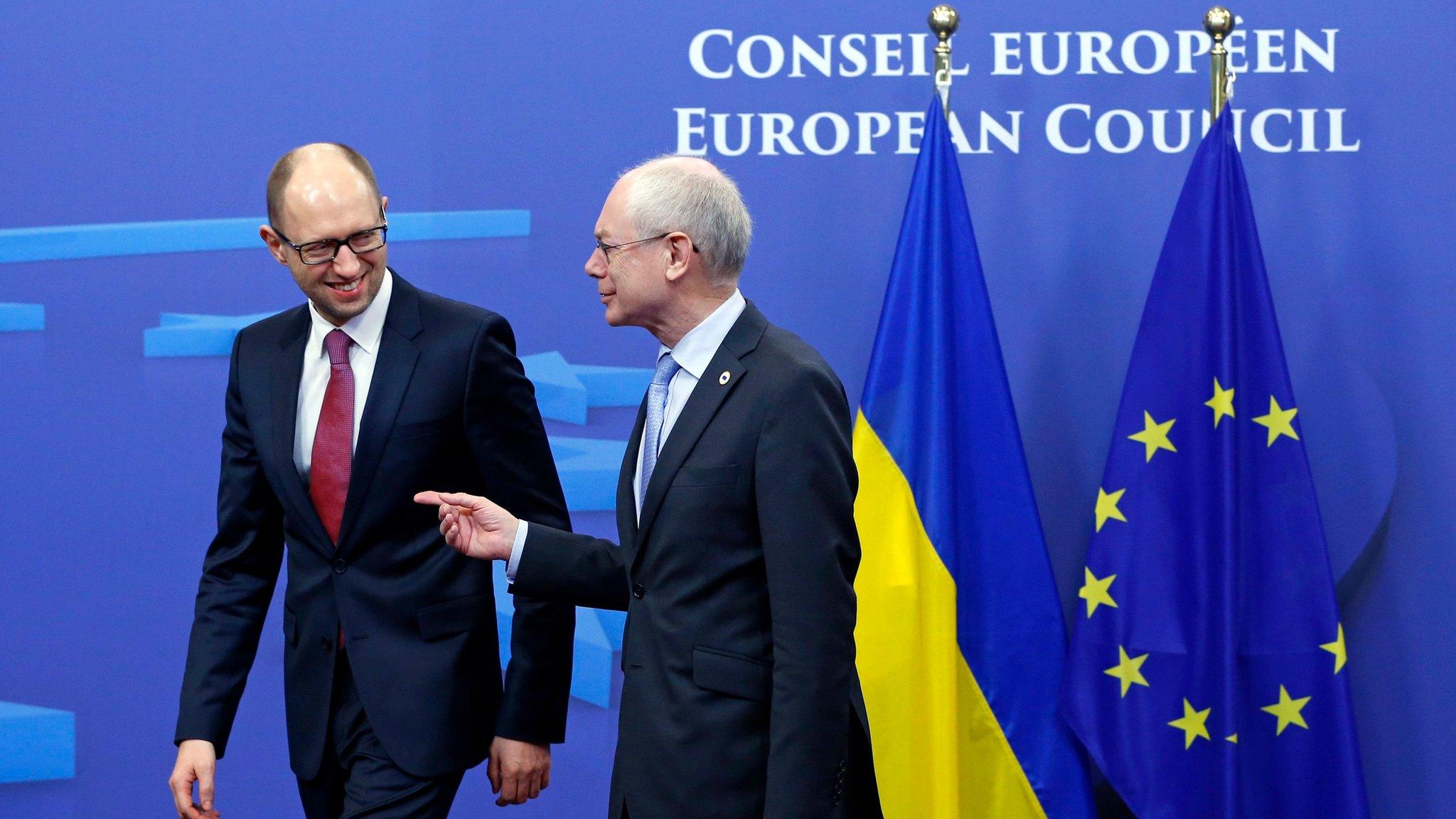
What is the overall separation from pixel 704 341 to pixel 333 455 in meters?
0.66

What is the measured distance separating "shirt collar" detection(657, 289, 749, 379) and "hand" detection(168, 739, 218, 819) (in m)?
0.98

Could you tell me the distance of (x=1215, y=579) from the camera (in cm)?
→ 298

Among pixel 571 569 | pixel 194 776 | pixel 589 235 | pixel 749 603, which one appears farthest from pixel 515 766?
pixel 589 235

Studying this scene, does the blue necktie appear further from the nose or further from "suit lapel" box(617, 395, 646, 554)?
the nose

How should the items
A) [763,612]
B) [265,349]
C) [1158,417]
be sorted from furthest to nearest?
[1158,417] < [265,349] < [763,612]

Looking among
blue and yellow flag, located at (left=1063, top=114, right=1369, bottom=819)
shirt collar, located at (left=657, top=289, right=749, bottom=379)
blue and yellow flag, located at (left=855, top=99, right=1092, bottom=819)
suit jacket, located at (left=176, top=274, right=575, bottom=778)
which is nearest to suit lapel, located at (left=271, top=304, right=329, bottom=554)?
suit jacket, located at (left=176, top=274, right=575, bottom=778)

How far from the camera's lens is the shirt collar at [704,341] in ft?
6.33

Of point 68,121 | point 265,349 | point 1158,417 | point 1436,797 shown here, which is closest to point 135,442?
point 68,121

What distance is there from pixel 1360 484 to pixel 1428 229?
616 millimetres

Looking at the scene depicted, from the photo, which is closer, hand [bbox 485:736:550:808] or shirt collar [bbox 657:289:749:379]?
shirt collar [bbox 657:289:749:379]

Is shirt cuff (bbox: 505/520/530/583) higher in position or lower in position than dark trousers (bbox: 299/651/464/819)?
higher

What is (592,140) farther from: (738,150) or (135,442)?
(135,442)

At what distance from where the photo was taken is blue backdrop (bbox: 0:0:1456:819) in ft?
10.7

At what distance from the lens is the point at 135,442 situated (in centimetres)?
346
